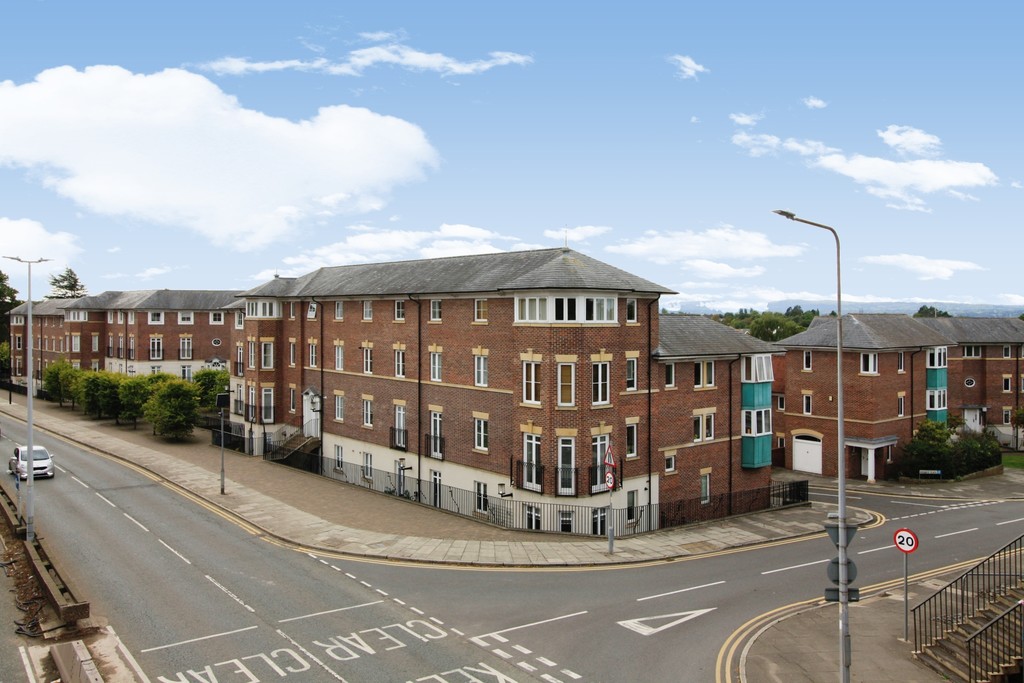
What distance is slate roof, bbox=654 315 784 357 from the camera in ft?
113

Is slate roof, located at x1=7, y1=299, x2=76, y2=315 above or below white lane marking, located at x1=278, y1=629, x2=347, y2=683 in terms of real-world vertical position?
above

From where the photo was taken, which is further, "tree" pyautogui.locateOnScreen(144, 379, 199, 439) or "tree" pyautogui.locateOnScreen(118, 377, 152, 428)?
"tree" pyautogui.locateOnScreen(118, 377, 152, 428)

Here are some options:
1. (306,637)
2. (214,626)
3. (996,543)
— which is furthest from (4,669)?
(996,543)

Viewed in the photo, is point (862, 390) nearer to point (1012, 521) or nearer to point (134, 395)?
point (1012, 521)

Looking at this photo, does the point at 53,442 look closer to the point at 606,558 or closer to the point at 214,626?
the point at 214,626

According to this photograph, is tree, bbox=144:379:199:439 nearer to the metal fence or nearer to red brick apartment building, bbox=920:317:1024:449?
the metal fence

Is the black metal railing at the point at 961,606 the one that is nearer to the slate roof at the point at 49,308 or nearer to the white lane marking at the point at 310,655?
the white lane marking at the point at 310,655

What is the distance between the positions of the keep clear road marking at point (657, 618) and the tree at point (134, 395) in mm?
50514

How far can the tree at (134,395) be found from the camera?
195ft

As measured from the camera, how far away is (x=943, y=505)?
40.2m

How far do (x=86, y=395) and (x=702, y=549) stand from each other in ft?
191

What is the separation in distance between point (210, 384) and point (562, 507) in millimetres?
45858

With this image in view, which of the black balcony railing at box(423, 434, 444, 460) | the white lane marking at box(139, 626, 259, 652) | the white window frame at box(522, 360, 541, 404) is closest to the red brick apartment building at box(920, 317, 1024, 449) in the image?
the white window frame at box(522, 360, 541, 404)

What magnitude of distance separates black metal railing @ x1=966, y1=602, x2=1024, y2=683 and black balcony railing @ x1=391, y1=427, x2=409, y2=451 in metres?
27.3
